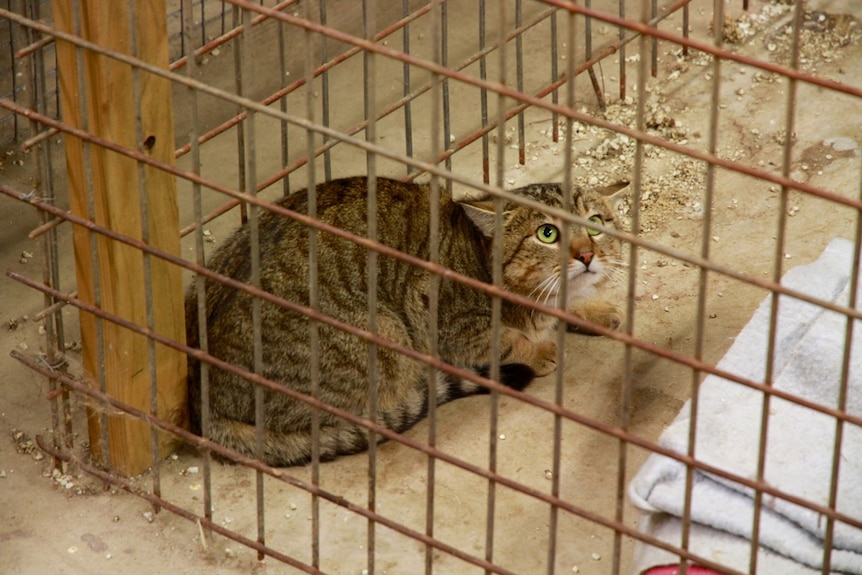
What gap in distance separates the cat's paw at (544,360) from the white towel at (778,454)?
0.56 meters

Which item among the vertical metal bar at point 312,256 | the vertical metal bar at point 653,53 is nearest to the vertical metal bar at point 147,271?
the vertical metal bar at point 312,256

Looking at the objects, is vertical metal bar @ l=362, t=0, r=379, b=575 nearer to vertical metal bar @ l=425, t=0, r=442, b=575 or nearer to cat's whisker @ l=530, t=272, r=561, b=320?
vertical metal bar @ l=425, t=0, r=442, b=575

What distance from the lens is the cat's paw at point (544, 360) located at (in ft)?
13.7

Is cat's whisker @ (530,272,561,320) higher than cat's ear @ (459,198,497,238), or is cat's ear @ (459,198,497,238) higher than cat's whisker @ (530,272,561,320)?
cat's ear @ (459,198,497,238)

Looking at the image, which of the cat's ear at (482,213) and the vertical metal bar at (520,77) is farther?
the vertical metal bar at (520,77)

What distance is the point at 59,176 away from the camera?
4.92m

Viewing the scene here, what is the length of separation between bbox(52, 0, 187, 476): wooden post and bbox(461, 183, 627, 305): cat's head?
92cm

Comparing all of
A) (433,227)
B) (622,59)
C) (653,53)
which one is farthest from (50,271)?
(653,53)

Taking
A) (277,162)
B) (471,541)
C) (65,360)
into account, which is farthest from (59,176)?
(471,541)

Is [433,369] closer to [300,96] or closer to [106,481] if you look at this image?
[106,481]

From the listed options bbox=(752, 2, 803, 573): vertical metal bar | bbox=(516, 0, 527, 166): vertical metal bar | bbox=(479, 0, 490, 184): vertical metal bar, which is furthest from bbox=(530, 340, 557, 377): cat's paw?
bbox=(752, 2, 803, 573): vertical metal bar

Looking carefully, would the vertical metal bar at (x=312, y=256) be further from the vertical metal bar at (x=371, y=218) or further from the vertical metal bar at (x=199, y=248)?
the vertical metal bar at (x=199, y=248)

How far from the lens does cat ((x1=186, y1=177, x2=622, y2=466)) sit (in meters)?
3.75

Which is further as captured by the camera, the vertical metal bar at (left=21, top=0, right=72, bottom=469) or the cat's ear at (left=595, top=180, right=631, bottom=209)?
the cat's ear at (left=595, top=180, right=631, bottom=209)
